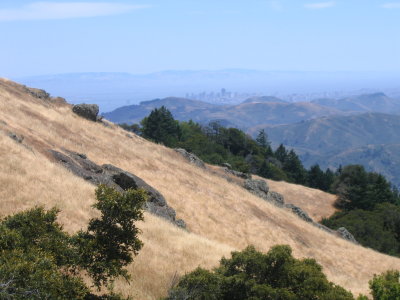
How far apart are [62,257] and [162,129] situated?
83047 millimetres

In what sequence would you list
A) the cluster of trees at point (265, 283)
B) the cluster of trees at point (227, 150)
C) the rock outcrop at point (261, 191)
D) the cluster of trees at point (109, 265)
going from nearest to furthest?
the cluster of trees at point (109, 265) → the cluster of trees at point (265, 283) → the rock outcrop at point (261, 191) → the cluster of trees at point (227, 150)

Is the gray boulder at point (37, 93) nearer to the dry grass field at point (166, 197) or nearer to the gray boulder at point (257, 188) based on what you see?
the dry grass field at point (166, 197)

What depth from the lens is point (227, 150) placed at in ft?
335

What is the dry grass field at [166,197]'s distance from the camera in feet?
49.2

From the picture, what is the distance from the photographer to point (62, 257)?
8.37 m

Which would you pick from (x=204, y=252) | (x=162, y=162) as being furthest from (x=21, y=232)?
(x=162, y=162)

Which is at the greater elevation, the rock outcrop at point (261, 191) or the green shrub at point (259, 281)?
the green shrub at point (259, 281)

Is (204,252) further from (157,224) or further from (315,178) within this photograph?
(315,178)

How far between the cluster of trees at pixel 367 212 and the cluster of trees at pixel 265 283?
130 ft

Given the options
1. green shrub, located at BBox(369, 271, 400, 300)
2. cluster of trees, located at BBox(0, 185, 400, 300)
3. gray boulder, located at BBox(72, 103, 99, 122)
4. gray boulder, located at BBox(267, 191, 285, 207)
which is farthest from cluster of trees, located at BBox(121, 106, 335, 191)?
green shrub, located at BBox(369, 271, 400, 300)

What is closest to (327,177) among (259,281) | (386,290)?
(259,281)

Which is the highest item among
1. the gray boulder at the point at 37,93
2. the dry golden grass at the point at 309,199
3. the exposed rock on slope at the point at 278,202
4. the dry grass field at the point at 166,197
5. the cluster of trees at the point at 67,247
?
the gray boulder at the point at 37,93

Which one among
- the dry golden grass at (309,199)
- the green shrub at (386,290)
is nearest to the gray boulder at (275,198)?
the dry golden grass at (309,199)

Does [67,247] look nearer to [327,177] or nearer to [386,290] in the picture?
[386,290]
